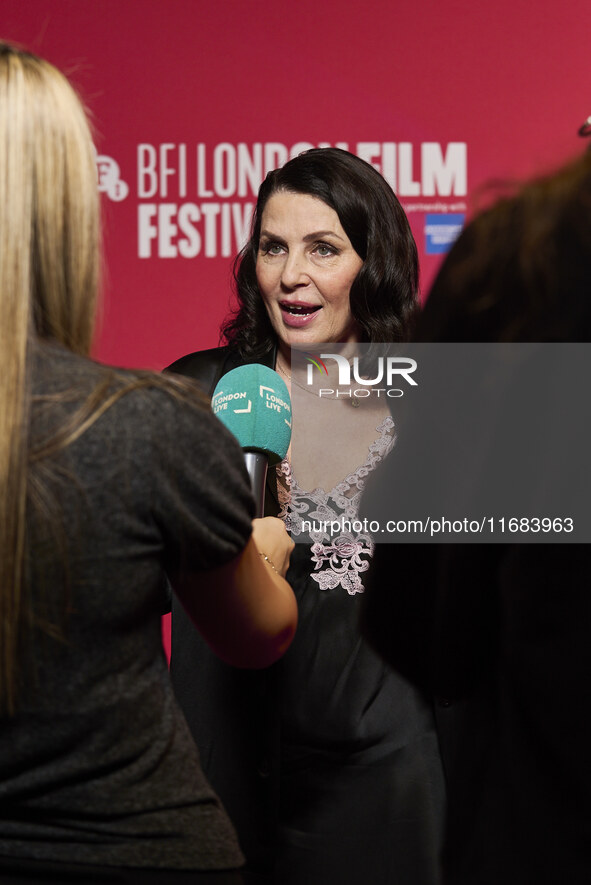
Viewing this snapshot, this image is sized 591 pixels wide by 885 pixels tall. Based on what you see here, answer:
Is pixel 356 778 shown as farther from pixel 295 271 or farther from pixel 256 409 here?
pixel 295 271

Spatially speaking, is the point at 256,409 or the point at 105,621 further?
the point at 256,409

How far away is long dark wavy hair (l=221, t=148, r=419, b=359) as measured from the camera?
159 cm

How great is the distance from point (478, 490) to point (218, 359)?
0.86 meters

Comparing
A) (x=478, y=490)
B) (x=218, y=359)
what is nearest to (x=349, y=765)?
(x=218, y=359)

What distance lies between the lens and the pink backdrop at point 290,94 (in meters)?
2.14

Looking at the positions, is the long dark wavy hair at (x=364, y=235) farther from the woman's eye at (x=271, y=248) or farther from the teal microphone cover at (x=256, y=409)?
the teal microphone cover at (x=256, y=409)

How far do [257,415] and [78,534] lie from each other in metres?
0.44

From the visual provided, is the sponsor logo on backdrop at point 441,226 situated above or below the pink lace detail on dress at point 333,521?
above

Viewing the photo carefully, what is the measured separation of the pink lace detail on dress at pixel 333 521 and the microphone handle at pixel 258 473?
40 cm

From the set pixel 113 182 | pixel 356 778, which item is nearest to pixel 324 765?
pixel 356 778

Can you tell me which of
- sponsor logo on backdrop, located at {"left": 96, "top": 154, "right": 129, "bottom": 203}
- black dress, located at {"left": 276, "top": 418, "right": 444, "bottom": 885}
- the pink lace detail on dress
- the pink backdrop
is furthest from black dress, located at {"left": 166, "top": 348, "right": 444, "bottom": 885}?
sponsor logo on backdrop, located at {"left": 96, "top": 154, "right": 129, "bottom": 203}

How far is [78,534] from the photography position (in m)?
0.65

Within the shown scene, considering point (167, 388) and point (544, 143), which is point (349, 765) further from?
point (544, 143)

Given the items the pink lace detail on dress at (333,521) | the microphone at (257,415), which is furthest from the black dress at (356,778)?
the microphone at (257,415)
